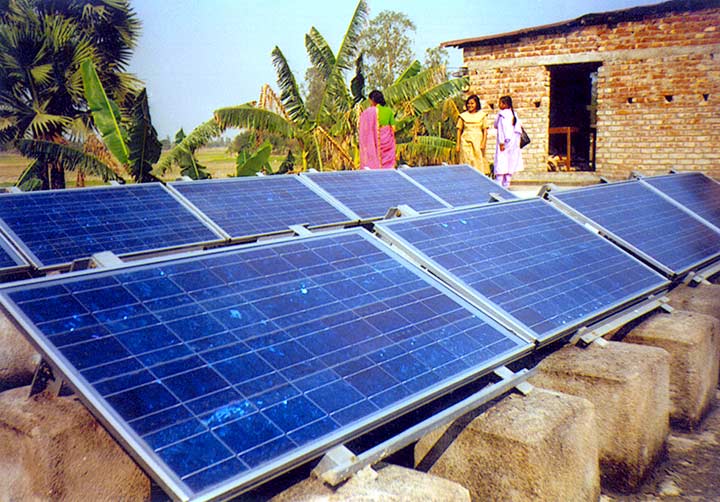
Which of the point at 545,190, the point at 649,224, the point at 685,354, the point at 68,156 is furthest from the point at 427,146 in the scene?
the point at 685,354

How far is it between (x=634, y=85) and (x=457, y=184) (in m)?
14.0

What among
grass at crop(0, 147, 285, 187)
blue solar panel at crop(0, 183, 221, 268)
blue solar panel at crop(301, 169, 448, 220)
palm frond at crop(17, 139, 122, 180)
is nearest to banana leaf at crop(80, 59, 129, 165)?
palm frond at crop(17, 139, 122, 180)

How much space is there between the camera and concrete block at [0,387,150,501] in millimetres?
2564

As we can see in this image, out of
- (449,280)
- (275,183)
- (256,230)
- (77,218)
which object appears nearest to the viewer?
(449,280)

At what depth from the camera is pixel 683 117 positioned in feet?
61.2

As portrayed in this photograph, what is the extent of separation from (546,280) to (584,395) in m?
0.60

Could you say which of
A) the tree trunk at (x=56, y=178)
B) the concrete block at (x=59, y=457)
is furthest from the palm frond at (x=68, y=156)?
the concrete block at (x=59, y=457)

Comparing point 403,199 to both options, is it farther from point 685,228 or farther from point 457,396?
point 457,396

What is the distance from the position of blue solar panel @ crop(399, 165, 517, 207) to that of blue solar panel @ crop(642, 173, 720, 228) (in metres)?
1.50

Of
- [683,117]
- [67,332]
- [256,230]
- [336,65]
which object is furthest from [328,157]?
[67,332]

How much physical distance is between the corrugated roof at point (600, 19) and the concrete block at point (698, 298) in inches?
634

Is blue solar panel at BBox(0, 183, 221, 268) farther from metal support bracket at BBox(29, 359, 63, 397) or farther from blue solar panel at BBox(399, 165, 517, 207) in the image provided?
blue solar panel at BBox(399, 165, 517, 207)

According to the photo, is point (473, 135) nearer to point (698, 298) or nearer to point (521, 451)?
point (698, 298)

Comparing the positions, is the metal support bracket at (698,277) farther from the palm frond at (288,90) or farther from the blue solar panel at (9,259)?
the palm frond at (288,90)
